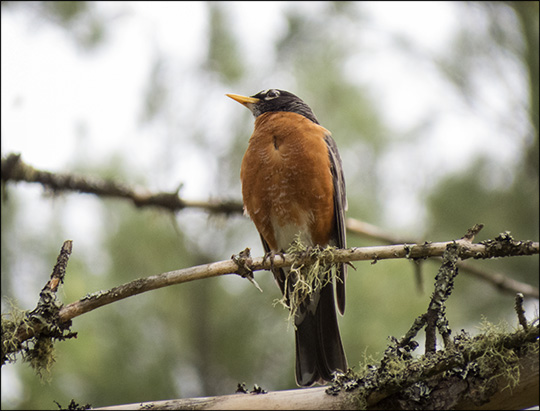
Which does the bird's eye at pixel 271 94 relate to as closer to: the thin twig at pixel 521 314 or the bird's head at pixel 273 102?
the bird's head at pixel 273 102

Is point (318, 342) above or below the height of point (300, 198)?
below

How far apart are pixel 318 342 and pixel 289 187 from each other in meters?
1.06

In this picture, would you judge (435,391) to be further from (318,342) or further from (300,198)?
(300,198)

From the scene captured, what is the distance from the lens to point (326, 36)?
22.4 ft

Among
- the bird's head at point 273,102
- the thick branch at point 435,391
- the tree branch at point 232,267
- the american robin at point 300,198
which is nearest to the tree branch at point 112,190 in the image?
the american robin at point 300,198

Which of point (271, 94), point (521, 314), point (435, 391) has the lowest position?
point (435, 391)

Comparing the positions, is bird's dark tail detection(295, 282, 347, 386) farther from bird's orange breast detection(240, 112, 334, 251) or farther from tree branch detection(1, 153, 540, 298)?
tree branch detection(1, 153, 540, 298)

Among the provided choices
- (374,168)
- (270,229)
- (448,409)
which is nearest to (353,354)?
(270,229)

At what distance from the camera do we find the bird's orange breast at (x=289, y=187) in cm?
419

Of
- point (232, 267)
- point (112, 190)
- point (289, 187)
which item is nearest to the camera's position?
point (232, 267)

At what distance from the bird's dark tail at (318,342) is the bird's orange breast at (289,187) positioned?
1.54 ft

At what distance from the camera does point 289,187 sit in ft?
13.7

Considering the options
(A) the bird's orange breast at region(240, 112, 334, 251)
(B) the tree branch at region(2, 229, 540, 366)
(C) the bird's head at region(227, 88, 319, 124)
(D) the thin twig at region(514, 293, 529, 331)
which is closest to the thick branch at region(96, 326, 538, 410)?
(D) the thin twig at region(514, 293, 529, 331)

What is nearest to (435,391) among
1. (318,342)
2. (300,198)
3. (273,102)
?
(318,342)
